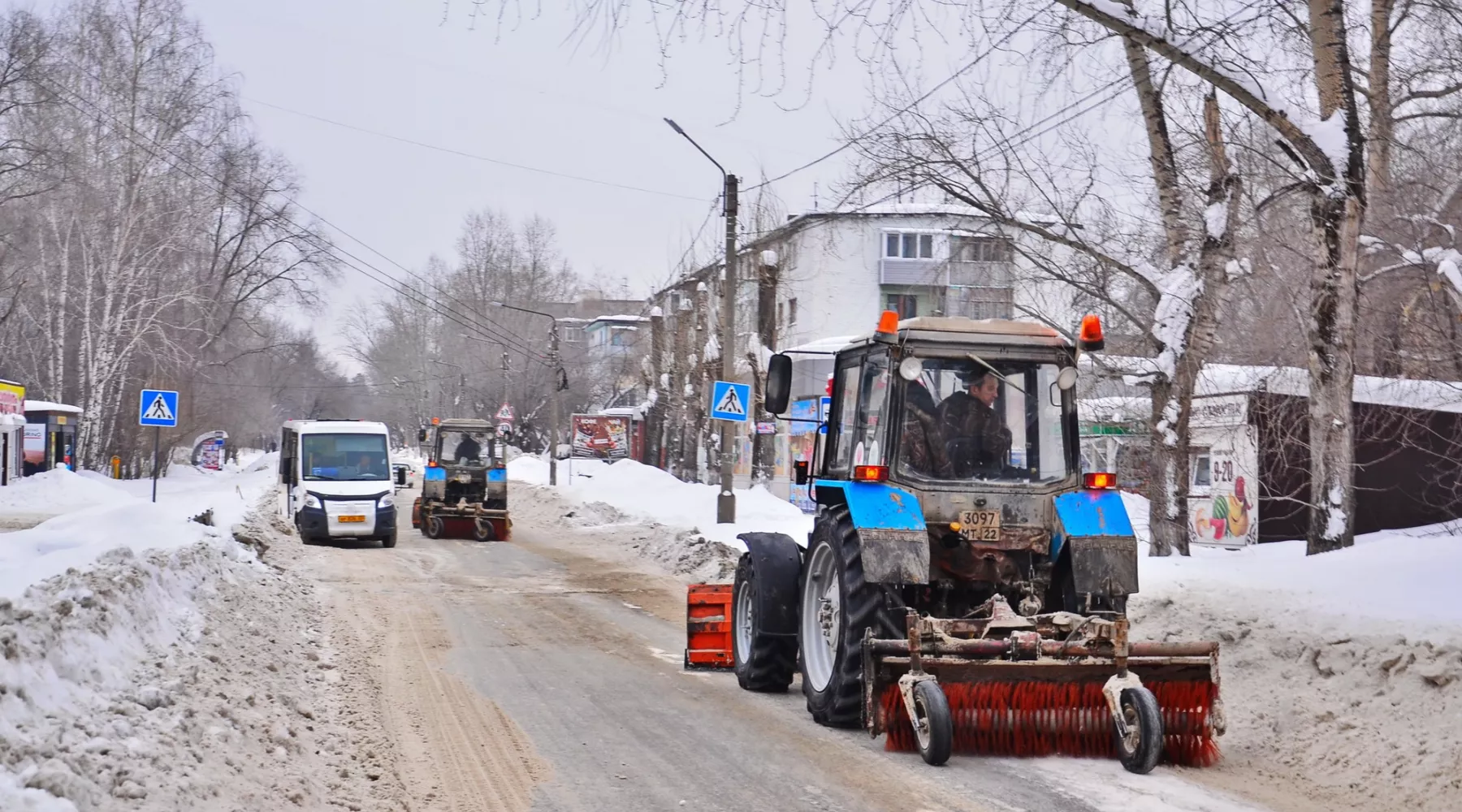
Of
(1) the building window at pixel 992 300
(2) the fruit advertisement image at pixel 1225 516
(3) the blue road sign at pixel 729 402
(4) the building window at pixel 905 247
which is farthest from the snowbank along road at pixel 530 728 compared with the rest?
(4) the building window at pixel 905 247

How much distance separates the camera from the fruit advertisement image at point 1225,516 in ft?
76.0

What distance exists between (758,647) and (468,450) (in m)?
19.9

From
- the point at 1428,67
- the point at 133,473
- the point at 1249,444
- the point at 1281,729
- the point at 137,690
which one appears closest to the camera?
the point at 137,690

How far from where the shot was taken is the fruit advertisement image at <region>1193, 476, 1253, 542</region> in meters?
23.2

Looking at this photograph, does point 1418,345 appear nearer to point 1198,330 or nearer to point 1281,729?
point 1198,330

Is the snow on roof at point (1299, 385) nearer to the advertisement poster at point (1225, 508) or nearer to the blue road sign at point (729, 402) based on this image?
the advertisement poster at point (1225, 508)

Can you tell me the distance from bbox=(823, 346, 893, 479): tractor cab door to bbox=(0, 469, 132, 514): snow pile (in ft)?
85.9

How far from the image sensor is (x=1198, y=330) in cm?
1415

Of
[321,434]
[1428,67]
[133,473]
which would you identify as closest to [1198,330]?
[1428,67]

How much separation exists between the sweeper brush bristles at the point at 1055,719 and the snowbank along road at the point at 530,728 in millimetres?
157

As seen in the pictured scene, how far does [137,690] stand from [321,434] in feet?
64.2

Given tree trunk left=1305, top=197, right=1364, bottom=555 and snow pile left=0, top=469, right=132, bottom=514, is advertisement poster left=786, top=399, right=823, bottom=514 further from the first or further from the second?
tree trunk left=1305, top=197, right=1364, bottom=555

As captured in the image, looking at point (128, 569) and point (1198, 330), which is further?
point (1198, 330)

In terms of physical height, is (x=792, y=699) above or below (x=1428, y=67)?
below
